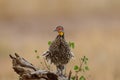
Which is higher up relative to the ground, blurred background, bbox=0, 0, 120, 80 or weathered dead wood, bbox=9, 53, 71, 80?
blurred background, bbox=0, 0, 120, 80

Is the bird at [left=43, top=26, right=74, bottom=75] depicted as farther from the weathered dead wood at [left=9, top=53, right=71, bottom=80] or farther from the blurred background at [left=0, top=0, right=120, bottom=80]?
the blurred background at [left=0, top=0, right=120, bottom=80]

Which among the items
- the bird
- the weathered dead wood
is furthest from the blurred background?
the weathered dead wood

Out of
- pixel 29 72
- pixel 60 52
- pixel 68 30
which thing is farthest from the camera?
pixel 68 30

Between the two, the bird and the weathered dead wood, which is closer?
the weathered dead wood

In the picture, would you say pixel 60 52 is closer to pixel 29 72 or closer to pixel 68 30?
pixel 29 72

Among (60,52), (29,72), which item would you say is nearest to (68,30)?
(60,52)

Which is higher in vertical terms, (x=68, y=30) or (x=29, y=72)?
(x=68, y=30)

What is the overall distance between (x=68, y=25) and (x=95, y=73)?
1254mm

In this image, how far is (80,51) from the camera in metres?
5.37

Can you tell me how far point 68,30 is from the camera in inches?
241

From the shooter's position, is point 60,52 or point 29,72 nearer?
point 29,72

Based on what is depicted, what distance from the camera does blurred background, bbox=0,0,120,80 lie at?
17.3ft

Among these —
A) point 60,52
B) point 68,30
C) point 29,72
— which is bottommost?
point 29,72

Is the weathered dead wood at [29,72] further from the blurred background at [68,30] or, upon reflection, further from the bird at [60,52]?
the blurred background at [68,30]
